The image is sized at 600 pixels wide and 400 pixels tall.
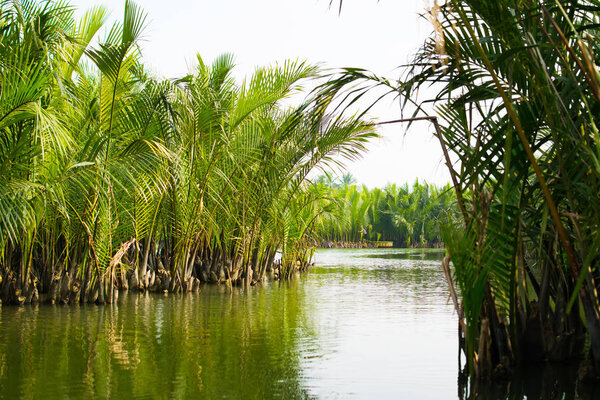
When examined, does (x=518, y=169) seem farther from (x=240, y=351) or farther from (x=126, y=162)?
(x=126, y=162)

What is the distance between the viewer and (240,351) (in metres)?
4.70

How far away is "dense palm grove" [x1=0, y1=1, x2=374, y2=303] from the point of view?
561 cm

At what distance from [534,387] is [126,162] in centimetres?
412

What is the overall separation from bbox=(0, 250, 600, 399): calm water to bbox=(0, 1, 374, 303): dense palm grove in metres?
0.68

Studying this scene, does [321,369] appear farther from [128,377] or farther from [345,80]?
[345,80]

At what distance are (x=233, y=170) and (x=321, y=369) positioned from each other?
540 cm

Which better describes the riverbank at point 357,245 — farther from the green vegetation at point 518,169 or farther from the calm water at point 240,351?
the green vegetation at point 518,169

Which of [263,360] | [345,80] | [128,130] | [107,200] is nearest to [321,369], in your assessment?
[263,360]

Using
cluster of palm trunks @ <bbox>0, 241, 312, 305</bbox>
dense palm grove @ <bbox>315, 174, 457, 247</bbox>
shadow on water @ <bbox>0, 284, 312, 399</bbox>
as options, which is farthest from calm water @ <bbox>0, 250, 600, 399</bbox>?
dense palm grove @ <bbox>315, 174, 457, 247</bbox>

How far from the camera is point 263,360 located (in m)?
4.38

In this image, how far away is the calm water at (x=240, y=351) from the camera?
11.7 feet

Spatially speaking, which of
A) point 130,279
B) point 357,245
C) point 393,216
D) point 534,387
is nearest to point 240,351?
point 534,387

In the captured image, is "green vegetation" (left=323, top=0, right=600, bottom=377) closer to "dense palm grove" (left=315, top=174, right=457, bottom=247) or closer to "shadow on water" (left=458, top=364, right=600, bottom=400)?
"shadow on water" (left=458, top=364, right=600, bottom=400)

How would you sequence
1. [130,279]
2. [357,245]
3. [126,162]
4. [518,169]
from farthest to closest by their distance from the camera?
1. [357,245]
2. [130,279]
3. [126,162]
4. [518,169]
